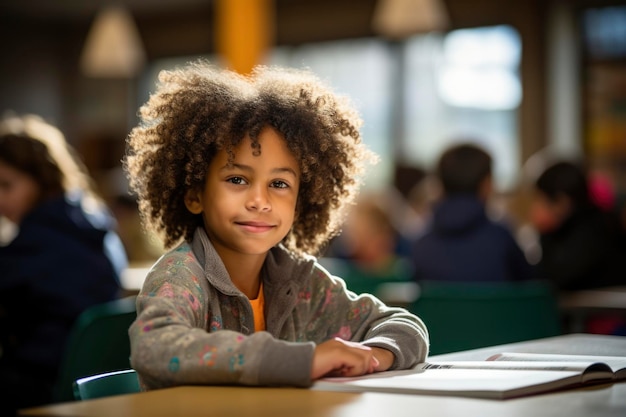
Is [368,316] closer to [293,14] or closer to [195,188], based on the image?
[195,188]

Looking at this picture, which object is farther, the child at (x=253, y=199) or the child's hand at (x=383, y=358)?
the child at (x=253, y=199)

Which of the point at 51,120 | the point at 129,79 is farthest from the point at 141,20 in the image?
the point at 51,120

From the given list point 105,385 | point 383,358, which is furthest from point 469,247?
point 105,385

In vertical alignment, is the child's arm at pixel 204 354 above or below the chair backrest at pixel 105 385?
above

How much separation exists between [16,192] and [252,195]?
1.66 metres

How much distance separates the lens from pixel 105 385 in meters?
1.41

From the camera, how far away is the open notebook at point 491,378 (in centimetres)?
119

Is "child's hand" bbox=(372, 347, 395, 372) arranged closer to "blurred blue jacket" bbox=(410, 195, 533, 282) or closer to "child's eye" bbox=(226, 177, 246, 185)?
"child's eye" bbox=(226, 177, 246, 185)


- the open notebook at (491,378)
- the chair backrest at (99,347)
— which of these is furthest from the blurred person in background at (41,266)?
the open notebook at (491,378)

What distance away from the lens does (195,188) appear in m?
1.70

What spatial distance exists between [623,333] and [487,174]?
2.81 feet

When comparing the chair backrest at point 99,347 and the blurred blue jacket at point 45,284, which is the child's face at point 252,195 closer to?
the chair backrest at point 99,347

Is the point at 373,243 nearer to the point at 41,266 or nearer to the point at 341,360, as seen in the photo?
the point at 41,266

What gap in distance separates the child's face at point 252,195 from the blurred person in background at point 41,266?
1.37 m
